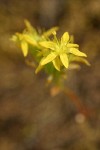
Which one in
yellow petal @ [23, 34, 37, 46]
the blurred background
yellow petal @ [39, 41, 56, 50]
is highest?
the blurred background

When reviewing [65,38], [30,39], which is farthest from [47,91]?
[65,38]

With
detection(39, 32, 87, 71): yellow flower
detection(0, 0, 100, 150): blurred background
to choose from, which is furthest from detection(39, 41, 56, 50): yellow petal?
detection(0, 0, 100, 150): blurred background

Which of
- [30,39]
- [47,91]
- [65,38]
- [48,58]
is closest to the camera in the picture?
[48,58]

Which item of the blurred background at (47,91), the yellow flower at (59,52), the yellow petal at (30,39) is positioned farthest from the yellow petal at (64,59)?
the blurred background at (47,91)

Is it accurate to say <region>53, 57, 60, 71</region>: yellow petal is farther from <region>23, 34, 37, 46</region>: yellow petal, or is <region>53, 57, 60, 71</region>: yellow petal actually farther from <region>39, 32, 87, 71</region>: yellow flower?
<region>23, 34, 37, 46</region>: yellow petal

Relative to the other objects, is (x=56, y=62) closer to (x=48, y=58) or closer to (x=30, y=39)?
(x=48, y=58)

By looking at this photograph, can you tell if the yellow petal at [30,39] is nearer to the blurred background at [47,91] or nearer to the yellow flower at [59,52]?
the yellow flower at [59,52]

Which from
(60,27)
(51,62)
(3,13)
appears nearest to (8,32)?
(3,13)

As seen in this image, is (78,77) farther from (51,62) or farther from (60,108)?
(51,62)
